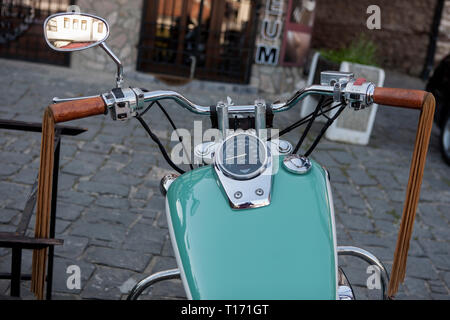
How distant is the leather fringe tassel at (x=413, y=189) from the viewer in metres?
1.75

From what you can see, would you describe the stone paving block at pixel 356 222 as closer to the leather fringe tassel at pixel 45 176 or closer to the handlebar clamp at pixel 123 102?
the handlebar clamp at pixel 123 102

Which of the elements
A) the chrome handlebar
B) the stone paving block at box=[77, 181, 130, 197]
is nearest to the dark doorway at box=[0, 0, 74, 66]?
the stone paving block at box=[77, 181, 130, 197]

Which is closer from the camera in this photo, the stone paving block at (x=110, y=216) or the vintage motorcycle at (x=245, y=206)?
the vintage motorcycle at (x=245, y=206)

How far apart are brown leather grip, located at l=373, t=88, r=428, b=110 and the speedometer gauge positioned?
→ 43cm

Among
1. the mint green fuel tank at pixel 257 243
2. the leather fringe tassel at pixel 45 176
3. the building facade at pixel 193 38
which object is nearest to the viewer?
the mint green fuel tank at pixel 257 243

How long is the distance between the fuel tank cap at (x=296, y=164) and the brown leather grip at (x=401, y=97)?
333 mm

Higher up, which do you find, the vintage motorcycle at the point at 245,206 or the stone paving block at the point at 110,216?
the vintage motorcycle at the point at 245,206

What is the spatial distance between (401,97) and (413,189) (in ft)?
0.98

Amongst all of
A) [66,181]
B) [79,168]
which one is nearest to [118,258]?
[66,181]

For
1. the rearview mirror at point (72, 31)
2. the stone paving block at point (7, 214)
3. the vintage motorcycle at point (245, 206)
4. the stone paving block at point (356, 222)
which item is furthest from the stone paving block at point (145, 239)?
the rearview mirror at point (72, 31)

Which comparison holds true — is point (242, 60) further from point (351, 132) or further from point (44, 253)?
point (44, 253)

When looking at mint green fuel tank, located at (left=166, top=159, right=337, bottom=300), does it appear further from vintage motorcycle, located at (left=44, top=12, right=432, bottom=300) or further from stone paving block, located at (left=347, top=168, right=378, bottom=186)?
stone paving block, located at (left=347, top=168, right=378, bottom=186)

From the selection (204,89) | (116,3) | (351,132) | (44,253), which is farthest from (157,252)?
(116,3)
